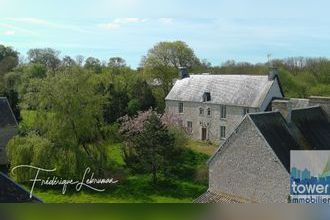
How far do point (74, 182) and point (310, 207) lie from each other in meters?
11.1

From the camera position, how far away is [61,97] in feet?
47.5

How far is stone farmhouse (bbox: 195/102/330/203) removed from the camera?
1150 centimetres

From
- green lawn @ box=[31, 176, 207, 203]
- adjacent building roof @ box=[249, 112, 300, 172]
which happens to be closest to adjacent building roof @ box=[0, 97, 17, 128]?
green lawn @ box=[31, 176, 207, 203]

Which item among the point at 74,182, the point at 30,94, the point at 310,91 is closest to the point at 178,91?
the point at 310,91

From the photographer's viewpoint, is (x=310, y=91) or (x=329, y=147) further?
(x=310, y=91)

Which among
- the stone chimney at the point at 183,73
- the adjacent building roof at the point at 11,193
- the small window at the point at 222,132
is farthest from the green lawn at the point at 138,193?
the stone chimney at the point at 183,73

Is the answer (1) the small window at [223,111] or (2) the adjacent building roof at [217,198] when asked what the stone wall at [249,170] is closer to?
(2) the adjacent building roof at [217,198]

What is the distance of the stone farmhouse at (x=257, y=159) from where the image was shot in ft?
37.7

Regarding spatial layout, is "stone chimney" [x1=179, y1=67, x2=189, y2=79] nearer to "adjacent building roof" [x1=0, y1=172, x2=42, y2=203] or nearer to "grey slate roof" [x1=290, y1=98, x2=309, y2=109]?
"grey slate roof" [x1=290, y1=98, x2=309, y2=109]

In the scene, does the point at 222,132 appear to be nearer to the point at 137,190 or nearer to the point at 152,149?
the point at 152,149

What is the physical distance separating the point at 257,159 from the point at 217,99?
478 inches

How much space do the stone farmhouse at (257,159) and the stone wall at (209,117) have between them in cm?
930

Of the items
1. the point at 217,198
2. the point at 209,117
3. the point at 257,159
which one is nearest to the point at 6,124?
the point at 217,198

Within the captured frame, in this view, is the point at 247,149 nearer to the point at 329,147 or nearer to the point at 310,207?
the point at 329,147
